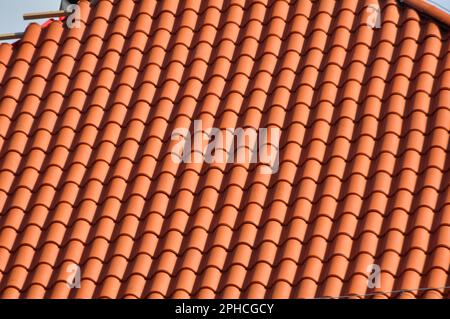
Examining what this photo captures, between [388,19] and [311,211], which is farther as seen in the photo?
[388,19]

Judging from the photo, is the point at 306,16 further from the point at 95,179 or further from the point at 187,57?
the point at 95,179

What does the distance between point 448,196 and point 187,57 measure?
4391 mm

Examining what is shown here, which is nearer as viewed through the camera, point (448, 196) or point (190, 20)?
point (448, 196)

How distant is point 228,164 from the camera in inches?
1160

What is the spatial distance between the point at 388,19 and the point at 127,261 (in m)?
5.39

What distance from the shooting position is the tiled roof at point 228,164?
28266mm

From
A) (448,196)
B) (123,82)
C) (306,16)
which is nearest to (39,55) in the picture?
(123,82)

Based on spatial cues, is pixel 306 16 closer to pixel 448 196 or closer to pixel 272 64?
pixel 272 64

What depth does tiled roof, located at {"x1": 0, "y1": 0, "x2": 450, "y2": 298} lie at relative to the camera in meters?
28.3

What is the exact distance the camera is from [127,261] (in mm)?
28531

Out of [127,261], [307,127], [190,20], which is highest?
[190,20]

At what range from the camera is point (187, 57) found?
101 ft

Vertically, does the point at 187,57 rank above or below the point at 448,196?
above

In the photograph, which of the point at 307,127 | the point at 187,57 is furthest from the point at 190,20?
the point at 307,127
